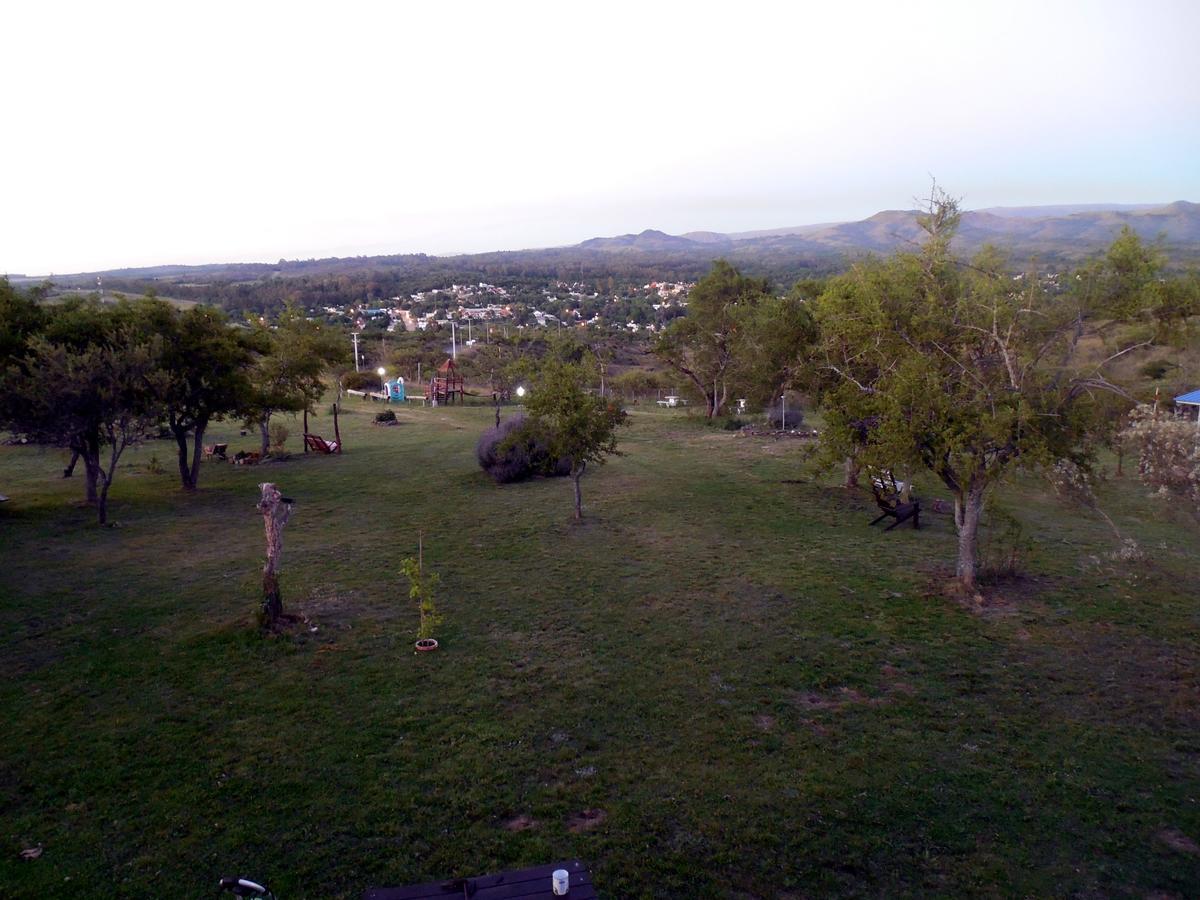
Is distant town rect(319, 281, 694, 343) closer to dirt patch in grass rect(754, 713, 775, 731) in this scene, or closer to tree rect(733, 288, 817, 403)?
tree rect(733, 288, 817, 403)

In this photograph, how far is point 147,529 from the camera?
610 inches

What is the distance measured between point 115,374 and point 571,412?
9.43 m

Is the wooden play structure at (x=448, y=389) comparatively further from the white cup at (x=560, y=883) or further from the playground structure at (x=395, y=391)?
the white cup at (x=560, y=883)

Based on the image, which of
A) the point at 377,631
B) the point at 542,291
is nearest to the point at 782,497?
the point at 377,631

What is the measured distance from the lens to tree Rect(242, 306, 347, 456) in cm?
2148

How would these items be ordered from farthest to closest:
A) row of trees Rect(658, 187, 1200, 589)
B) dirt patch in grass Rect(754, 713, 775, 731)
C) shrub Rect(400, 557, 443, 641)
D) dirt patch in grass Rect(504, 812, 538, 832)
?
row of trees Rect(658, 187, 1200, 589) → shrub Rect(400, 557, 443, 641) → dirt patch in grass Rect(754, 713, 775, 731) → dirt patch in grass Rect(504, 812, 538, 832)

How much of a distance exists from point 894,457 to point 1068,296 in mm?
3280

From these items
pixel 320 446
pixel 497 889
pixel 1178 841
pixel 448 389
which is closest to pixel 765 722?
pixel 1178 841

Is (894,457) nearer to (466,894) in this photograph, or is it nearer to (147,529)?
(466,894)

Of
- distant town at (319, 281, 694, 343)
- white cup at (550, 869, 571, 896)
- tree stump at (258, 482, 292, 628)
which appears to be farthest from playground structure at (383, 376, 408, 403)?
white cup at (550, 869, 571, 896)

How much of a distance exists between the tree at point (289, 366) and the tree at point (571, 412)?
8893 millimetres

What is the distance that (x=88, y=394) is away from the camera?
1493 cm

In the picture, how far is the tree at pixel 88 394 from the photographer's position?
1448cm

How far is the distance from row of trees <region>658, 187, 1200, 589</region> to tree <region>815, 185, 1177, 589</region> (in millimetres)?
21
